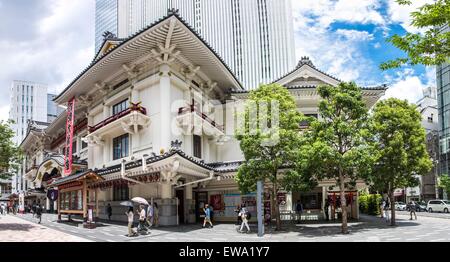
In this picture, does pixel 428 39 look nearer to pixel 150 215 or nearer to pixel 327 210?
pixel 150 215

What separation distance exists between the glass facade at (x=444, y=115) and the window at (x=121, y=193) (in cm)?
5301

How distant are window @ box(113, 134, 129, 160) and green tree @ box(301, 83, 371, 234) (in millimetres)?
13020

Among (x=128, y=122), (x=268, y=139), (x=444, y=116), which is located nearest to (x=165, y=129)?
(x=128, y=122)

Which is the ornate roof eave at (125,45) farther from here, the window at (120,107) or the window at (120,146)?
the window at (120,146)

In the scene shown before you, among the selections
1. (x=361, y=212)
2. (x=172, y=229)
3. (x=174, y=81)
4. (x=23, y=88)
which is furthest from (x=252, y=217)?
(x=23, y=88)

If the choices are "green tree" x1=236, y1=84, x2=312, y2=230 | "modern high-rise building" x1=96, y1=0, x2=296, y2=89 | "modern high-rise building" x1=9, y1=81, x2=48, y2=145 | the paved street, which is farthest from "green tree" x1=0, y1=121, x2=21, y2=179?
"modern high-rise building" x1=9, y1=81, x2=48, y2=145

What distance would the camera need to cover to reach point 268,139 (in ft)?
61.1

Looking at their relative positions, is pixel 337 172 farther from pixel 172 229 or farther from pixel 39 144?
pixel 39 144

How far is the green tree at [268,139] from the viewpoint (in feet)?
61.2

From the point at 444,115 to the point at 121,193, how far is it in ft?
183

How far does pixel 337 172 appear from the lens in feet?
60.8

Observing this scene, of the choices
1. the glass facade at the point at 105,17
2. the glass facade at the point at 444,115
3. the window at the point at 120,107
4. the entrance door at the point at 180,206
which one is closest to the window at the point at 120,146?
the window at the point at 120,107

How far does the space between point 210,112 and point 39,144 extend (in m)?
29.5

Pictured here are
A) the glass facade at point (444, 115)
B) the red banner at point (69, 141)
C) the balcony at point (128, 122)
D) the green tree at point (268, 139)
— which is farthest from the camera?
the glass facade at point (444, 115)
